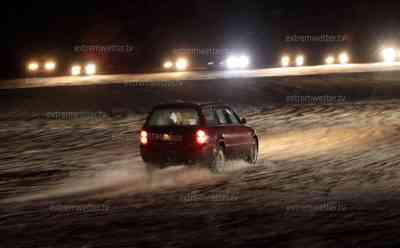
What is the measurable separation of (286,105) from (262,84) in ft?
26.4

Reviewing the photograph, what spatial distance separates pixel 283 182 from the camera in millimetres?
14328

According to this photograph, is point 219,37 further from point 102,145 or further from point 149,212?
point 149,212

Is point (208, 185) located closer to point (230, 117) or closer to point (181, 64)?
point (230, 117)

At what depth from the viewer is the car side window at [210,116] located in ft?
51.9

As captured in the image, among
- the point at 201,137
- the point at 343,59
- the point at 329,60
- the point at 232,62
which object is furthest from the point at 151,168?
the point at 343,59

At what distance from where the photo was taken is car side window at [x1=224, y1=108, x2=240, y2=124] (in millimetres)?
16989

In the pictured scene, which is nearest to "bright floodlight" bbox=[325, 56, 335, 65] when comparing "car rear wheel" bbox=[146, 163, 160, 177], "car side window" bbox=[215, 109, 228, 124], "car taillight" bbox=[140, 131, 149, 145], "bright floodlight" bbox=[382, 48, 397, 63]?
"bright floodlight" bbox=[382, 48, 397, 63]

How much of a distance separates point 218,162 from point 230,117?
1.42 metres

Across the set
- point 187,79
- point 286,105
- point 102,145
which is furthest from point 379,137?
point 187,79

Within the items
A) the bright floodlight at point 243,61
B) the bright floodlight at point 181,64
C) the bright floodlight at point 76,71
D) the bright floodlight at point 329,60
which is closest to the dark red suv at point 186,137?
the bright floodlight at point 76,71

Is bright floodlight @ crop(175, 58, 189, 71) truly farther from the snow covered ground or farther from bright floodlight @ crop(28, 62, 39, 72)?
the snow covered ground

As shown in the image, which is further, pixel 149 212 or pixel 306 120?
pixel 306 120

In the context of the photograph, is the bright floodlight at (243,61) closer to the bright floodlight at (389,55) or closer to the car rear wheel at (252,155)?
the bright floodlight at (389,55)

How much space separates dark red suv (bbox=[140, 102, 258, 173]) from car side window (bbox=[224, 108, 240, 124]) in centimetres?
32
